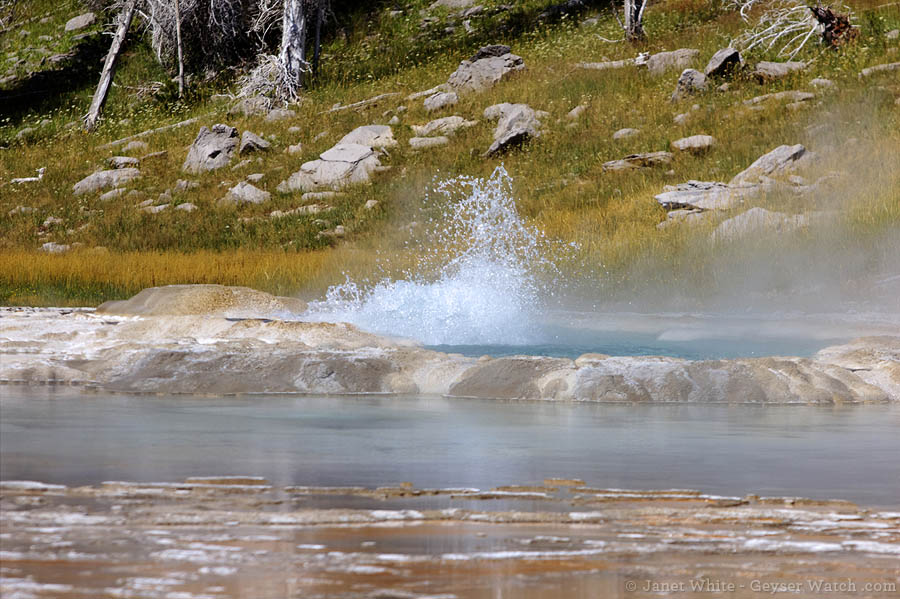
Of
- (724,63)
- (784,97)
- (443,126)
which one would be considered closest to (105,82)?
(443,126)

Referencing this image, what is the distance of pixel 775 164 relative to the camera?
17641 mm

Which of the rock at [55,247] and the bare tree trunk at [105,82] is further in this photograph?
the bare tree trunk at [105,82]

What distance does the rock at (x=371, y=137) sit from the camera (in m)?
23.9

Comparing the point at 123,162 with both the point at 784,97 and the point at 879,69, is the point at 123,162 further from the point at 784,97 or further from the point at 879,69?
the point at 879,69

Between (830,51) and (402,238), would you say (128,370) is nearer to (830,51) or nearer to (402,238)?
(402,238)

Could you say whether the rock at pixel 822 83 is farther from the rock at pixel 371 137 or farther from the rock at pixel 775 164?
the rock at pixel 371 137

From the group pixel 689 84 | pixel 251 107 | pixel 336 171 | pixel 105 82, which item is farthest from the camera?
pixel 105 82

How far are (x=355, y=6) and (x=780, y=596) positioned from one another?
126 feet

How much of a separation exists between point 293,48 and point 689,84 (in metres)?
10.7

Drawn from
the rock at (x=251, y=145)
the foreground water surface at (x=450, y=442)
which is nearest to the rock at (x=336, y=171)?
the rock at (x=251, y=145)

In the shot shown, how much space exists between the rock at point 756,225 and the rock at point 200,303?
6133mm

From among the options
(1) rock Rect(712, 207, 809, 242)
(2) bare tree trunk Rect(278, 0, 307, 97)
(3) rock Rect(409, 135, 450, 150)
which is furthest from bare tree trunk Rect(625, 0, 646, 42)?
(1) rock Rect(712, 207, 809, 242)

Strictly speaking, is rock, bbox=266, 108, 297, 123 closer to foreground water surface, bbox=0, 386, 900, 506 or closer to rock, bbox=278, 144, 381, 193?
rock, bbox=278, 144, 381, 193

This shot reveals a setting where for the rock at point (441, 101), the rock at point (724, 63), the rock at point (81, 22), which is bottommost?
the rock at point (441, 101)
